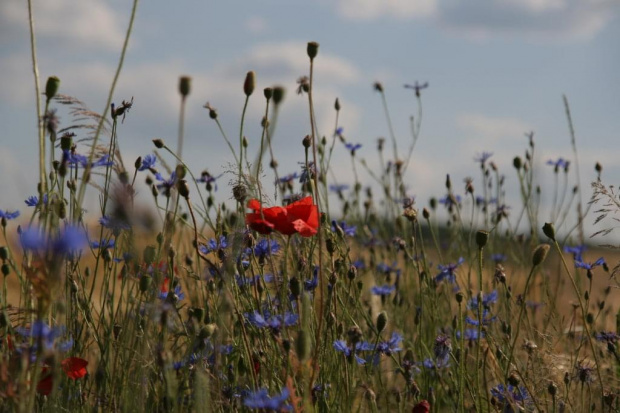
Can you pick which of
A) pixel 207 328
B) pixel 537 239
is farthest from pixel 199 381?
pixel 537 239

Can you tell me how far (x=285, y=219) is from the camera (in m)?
1.93

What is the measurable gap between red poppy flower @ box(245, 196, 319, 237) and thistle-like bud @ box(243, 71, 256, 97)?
289mm

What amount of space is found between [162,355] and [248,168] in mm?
893

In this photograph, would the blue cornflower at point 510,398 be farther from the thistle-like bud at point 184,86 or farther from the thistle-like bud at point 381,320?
the thistle-like bud at point 184,86

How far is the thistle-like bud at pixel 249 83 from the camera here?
6.71ft

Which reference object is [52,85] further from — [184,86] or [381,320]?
[381,320]

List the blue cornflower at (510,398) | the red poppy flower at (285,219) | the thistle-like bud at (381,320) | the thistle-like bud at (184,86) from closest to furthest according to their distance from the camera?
the thistle-like bud at (184,86), the red poppy flower at (285,219), the thistle-like bud at (381,320), the blue cornflower at (510,398)

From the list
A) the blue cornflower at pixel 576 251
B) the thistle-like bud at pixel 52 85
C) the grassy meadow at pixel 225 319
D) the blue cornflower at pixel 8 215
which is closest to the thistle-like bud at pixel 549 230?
the grassy meadow at pixel 225 319

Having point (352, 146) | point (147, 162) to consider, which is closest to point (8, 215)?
point (147, 162)

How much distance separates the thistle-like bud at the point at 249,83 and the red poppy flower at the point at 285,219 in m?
0.29

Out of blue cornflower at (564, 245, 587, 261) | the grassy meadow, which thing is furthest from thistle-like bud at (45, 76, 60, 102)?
blue cornflower at (564, 245, 587, 261)

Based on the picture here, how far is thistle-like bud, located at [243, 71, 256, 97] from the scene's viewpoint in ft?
6.71

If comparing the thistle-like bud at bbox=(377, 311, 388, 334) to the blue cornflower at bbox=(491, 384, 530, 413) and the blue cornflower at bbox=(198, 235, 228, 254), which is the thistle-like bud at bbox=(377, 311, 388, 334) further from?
the blue cornflower at bbox=(198, 235, 228, 254)

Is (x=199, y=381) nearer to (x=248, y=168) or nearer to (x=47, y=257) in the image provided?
(x=47, y=257)
